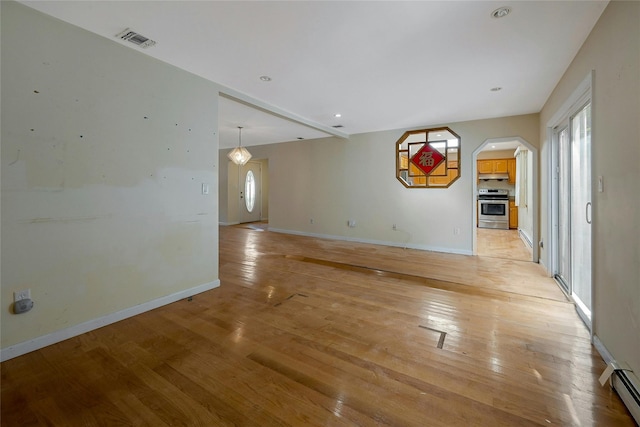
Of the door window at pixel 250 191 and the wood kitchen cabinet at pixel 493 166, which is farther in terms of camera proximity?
the door window at pixel 250 191

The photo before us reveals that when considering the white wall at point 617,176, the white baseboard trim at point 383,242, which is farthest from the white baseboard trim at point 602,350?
the white baseboard trim at point 383,242

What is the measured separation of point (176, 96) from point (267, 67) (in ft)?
3.35

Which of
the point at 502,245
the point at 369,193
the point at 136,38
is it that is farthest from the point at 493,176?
the point at 136,38

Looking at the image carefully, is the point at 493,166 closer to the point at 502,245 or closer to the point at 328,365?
the point at 502,245

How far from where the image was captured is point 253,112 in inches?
180

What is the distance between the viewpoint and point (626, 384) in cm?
150

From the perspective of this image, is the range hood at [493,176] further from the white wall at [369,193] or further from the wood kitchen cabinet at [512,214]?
the white wall at [369,193]

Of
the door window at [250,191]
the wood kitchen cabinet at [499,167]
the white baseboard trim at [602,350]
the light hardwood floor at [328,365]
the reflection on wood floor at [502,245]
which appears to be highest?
the wood kitchen cabinet at [499,167]

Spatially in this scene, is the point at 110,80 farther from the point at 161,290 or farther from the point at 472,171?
the point at 472,171

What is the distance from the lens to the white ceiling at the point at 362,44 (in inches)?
78.8

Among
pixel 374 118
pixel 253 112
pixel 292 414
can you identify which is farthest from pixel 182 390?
pixel 374 118

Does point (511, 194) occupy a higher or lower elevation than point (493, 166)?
lower

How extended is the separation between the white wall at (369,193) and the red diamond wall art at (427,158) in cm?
43

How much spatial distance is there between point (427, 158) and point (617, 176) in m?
3.94
